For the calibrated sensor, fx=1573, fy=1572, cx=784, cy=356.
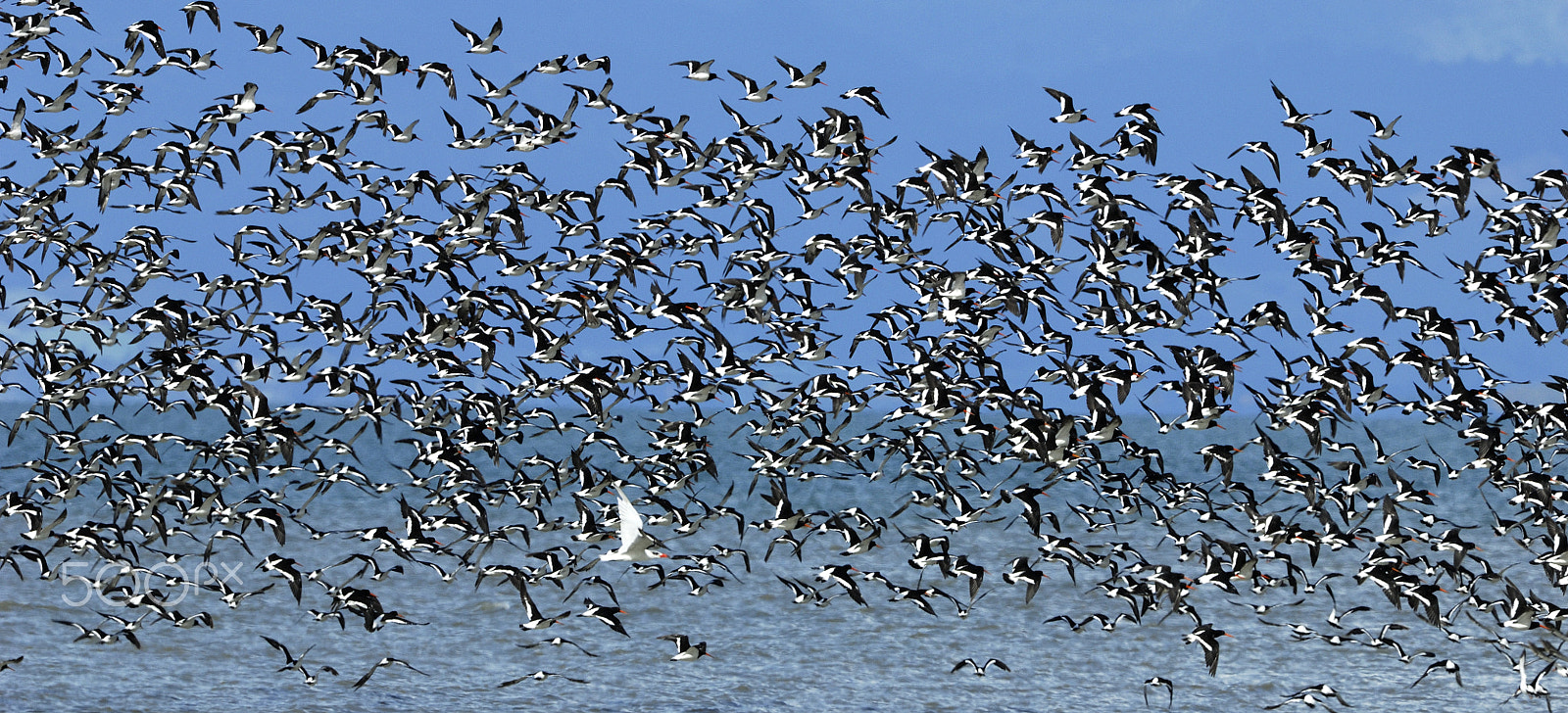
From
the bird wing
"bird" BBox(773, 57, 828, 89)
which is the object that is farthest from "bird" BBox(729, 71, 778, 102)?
the bird wing

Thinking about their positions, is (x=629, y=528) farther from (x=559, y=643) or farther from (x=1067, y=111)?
(x=1067, y=111)

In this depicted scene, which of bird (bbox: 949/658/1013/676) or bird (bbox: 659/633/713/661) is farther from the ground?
bird (bbox: 659/633/713/661)

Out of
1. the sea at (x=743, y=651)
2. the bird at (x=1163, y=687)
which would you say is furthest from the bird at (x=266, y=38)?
the bird at (x=1163, y=687)

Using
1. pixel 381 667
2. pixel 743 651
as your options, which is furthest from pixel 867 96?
pixel 381 667

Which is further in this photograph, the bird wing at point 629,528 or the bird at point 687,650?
the bird at point 687,650

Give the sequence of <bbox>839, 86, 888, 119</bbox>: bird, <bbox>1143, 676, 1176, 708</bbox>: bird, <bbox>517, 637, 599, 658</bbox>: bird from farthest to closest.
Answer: <bbox>839, 86, 888, 119</bbox>: bird < <bbox>517, 637, 599, 658</bbox>: bird < <bbox>1143, 676, 1176, 708</bbox>: bird

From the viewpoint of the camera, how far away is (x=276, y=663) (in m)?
27.7

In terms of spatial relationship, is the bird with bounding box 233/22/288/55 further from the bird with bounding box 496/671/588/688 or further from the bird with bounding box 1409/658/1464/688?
the bird with bounding box 1409/658/1464/688

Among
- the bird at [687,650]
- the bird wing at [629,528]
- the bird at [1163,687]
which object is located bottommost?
the bird at [1163,687]

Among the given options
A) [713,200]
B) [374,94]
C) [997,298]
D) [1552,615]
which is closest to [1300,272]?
[997,298]

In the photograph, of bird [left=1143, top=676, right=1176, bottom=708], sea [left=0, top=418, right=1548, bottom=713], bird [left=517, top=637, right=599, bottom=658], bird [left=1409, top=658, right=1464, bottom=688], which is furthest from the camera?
bird [left=517, top=637, right=599, bottom=658]

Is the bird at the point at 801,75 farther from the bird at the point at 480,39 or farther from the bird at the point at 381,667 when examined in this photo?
the bird at the point at 381,667

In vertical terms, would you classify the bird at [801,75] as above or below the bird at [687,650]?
above

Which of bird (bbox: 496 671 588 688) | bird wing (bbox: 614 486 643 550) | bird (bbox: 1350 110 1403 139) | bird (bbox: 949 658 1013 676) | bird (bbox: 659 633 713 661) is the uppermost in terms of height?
bird (bbox: 1350 110 1403 139)
